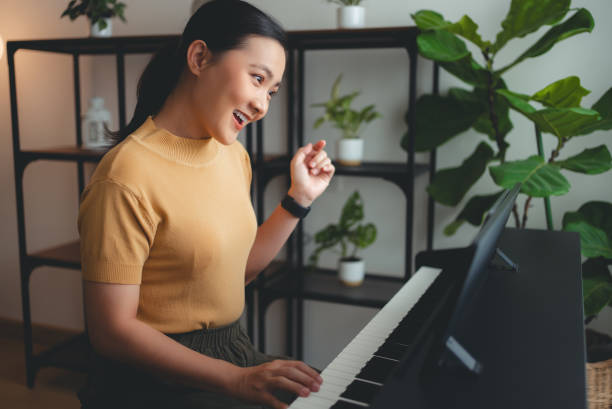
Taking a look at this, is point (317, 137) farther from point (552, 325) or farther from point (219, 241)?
point (552, 325)

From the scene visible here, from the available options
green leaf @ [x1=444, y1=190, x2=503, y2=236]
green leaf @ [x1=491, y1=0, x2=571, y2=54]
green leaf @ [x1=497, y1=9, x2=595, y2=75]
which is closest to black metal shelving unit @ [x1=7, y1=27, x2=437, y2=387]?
green leaf @ [x1=444, y1=190, x2=503, y2=236]

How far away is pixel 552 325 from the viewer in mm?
955

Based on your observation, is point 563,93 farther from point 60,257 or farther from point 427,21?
point 60,257

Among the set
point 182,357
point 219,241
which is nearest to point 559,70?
point 219,241

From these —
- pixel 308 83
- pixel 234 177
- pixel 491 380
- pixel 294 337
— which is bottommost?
pixel 294 337

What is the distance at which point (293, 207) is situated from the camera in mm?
1401

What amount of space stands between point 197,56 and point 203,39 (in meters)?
0.04

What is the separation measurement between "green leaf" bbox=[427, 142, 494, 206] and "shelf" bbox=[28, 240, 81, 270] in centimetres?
160

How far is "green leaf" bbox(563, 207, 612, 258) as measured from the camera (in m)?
1.71

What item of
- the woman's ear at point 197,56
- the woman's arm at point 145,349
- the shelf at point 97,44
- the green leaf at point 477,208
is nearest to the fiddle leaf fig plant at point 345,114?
the green leaf at point 477,208

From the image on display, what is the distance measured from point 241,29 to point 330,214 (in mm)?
1452

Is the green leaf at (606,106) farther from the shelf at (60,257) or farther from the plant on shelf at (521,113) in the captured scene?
the shelf at (60,257)

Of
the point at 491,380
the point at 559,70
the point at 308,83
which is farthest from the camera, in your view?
the point at 308,83

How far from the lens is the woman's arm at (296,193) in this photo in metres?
1.36
